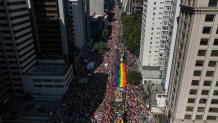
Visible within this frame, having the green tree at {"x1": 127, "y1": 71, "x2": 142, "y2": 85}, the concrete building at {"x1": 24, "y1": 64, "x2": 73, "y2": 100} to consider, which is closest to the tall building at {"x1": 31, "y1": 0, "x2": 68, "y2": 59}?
the concrete building at {"x1": 24, "y1": 64, "x2": 73, "y2": 100}

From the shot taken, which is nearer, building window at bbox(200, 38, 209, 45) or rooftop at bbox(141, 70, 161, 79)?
building window at bbox(200, 38, 209, 45)

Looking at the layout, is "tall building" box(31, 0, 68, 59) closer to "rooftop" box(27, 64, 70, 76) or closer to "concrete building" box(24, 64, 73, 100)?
"rooftop" box(27, 64, 70, 76)

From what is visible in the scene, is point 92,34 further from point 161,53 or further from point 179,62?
point 179,62

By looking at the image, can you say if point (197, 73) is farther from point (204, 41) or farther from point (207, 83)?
point (204, 41)

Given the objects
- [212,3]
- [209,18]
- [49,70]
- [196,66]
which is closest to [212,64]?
[196,66]

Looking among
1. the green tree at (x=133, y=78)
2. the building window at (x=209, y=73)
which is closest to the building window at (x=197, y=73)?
the building window at (x=209, y=73)

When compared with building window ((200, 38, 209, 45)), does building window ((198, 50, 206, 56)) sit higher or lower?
lower

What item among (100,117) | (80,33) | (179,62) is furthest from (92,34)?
(179,62)
